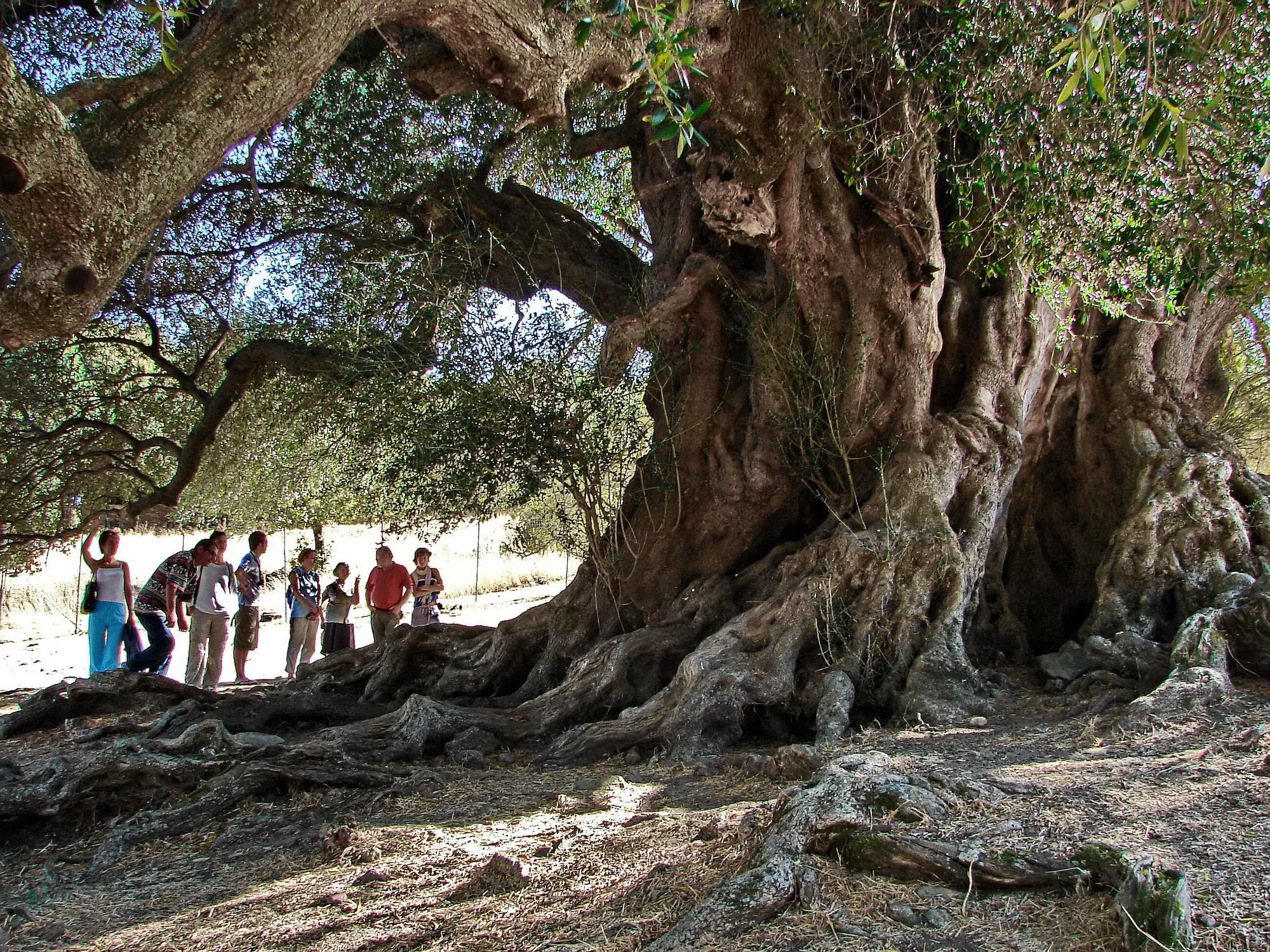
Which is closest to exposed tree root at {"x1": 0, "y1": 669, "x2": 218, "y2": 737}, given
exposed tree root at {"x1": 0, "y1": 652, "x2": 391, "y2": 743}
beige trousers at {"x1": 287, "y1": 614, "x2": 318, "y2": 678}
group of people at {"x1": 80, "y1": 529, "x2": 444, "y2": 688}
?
exposed tree root at {"x1": 0, "y1": 652, "x2": 391, "y2": 743}

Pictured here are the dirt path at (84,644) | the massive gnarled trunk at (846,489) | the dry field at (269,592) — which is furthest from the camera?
the dry field at (269,592)

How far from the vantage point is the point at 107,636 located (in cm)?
895

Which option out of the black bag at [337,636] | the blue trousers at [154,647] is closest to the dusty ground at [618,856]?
the blue trousers at [154,647]

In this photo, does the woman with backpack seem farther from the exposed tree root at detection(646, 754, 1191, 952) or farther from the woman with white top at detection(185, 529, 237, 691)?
the exposed tree root at detection(646, 754, 1191, 952)

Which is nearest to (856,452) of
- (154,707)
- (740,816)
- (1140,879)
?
(740,816)

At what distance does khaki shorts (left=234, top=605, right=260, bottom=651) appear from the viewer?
9586 mm

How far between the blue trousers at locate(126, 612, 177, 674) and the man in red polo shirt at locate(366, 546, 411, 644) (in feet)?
6.36

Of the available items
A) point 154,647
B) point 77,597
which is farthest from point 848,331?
point 77,597

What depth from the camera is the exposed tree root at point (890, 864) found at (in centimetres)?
253

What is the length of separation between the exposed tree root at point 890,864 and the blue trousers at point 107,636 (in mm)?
7712

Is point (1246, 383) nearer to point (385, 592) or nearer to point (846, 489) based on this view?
point (846, 489)

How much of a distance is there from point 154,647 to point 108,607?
603 mm

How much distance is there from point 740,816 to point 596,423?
357 centimetres

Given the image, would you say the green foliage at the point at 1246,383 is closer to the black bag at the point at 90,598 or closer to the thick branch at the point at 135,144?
the thick branch at the point at 135,144
